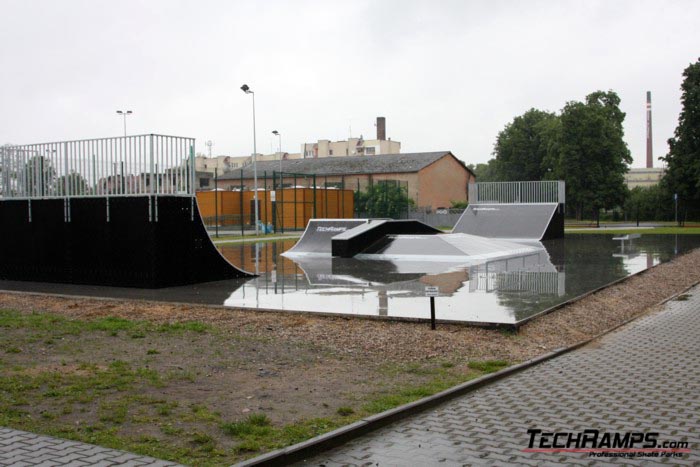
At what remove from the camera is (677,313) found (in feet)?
39.2

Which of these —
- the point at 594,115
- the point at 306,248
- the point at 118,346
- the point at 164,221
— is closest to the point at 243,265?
the point at 306,248

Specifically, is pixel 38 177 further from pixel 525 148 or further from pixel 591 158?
pixel 525 148

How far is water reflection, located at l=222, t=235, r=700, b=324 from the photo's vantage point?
1129 cm

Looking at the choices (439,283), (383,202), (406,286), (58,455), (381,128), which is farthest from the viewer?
(381,128)

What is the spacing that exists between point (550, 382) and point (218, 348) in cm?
392

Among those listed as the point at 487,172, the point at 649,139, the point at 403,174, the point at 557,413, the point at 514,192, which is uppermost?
the point at 649,139

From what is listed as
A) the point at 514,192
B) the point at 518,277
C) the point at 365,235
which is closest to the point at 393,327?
the point at 518,277

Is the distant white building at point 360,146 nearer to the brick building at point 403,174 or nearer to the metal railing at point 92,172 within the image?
the brick building at point 403,174

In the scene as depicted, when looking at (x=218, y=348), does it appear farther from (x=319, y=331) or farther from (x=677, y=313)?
(x=677, y=313)

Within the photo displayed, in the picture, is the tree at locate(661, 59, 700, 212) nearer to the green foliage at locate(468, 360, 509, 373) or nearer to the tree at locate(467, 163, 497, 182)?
the tree at locate(467, 163, 497, 182)

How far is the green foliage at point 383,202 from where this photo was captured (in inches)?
2142

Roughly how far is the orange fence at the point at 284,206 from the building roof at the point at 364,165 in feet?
58.5

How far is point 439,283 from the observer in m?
15.0

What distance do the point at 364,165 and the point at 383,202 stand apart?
62.3ft
